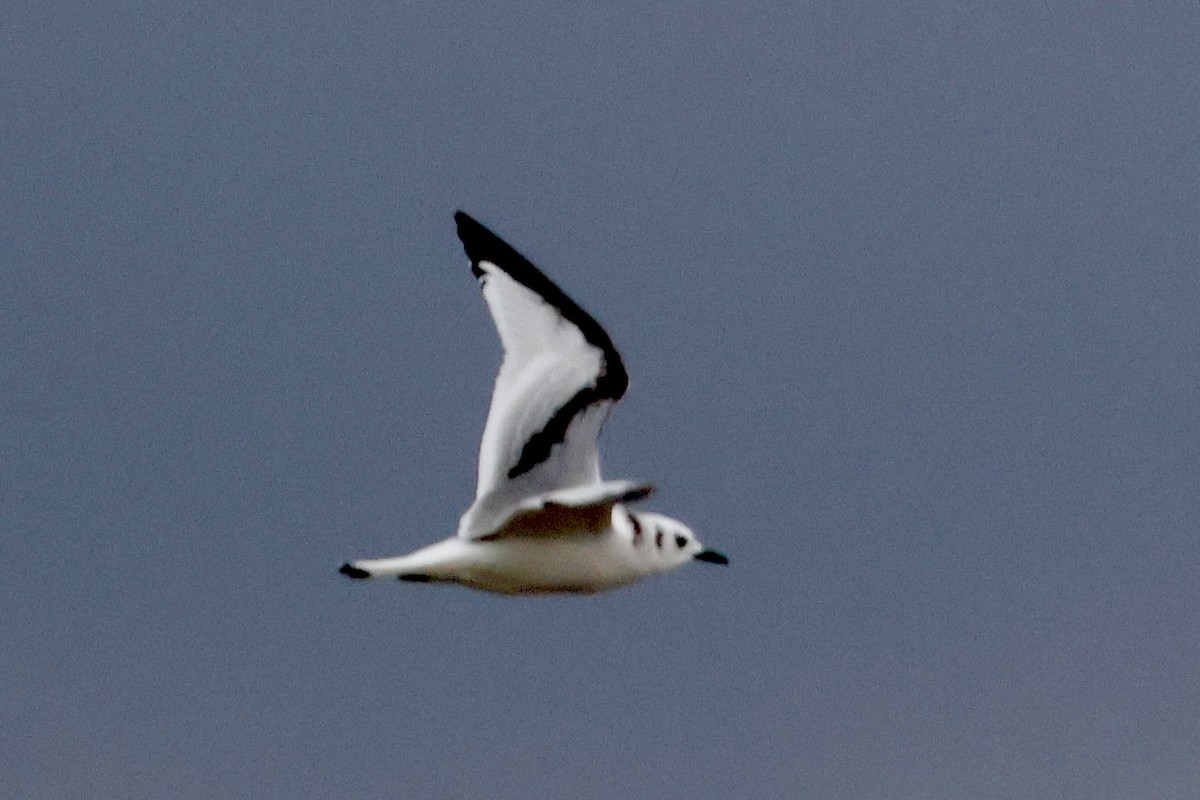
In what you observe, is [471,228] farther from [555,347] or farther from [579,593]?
[579,593]

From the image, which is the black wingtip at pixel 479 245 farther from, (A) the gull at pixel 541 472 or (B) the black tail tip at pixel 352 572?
(B) the black tail tip at pixel 352 572

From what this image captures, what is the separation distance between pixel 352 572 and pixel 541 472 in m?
1.15

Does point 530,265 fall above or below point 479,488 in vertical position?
above

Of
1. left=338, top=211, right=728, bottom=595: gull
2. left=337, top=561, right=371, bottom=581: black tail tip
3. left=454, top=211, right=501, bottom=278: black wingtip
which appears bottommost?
left=337, top=561, right=371, bottom=581: black tail tip

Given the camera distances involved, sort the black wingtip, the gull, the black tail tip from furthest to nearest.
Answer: the black wingtip < the gull < the black tail tip

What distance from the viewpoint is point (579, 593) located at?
A: 1264 centimetres

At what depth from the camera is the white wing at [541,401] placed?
40.5ft

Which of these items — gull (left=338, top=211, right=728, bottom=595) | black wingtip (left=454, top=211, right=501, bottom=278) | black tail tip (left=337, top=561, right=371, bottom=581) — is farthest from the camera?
black wingtip (left=454, top=211, right=501, bottom=278)

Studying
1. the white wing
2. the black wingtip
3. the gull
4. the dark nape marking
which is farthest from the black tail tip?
the black wingtip

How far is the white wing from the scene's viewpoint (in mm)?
12336

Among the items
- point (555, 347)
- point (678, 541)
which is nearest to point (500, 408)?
point (555, 347)

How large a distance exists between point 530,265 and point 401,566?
6.37 ft

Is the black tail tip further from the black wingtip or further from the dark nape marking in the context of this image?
the black wingtip

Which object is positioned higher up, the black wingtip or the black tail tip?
the black wingtip
